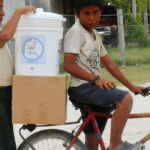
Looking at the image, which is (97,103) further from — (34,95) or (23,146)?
(23,146)

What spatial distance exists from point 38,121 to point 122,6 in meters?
9.88

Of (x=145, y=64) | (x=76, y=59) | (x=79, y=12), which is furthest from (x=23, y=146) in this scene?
(x=145, y=64)

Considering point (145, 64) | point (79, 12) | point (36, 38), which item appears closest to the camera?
point (36, 38)

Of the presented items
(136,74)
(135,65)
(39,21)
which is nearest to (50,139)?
(39,21)

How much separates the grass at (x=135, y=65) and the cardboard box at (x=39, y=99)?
5.35 meters

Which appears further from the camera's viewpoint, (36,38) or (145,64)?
(145,64)

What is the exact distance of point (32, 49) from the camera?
8.41 ft

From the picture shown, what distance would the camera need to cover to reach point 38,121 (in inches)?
102

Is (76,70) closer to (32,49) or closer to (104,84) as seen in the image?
(104,84)

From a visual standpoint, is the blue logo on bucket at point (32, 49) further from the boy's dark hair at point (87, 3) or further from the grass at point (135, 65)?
the grass at point (135, 65)

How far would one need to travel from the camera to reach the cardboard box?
2.55 meters

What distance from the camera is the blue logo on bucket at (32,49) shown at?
256 cm

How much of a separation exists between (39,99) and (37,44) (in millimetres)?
417

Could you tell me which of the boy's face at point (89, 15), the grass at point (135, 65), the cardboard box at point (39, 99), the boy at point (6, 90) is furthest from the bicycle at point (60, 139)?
the grass at point (135, 65)
